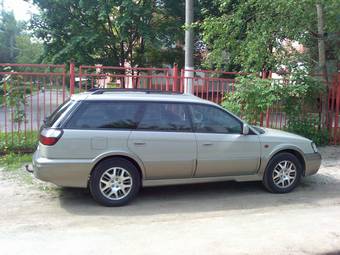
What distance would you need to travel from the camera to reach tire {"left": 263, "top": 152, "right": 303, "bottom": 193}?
684 centimetres

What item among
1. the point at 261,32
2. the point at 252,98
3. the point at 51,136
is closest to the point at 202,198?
the point at 51,136

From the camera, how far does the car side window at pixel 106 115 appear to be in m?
5.92

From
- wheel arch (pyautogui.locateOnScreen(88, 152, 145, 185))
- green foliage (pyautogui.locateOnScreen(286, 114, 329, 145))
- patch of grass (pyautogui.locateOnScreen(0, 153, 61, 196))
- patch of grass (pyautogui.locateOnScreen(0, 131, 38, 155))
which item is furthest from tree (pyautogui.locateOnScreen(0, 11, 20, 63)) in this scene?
wheel arch (pyautogui.locateOnScreen(88, 152, 145, 185))

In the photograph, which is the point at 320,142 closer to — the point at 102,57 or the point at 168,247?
the point at 168,247

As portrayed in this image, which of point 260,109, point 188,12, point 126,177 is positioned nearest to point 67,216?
point 126,177

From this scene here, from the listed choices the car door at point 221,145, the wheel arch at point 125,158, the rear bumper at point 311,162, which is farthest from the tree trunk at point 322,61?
the wheel arch at point 125,158

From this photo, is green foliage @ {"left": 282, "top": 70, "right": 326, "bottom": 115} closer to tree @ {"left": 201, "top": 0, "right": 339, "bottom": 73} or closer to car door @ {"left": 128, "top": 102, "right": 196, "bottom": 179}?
tree @ {"left": 201, "top": 0, "right": 339, "bottom": 73}

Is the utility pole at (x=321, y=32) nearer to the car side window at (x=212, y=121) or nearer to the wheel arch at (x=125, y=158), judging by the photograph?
the car side window at (x=212, y=121)

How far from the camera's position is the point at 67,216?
5656 mm

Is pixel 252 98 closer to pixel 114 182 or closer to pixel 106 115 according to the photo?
pixel 106 115

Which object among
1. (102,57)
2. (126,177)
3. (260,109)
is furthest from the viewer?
(102,57)

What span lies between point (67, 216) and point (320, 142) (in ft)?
24.6

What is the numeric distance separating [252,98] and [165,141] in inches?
166

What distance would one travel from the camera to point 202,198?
21.9 ft
